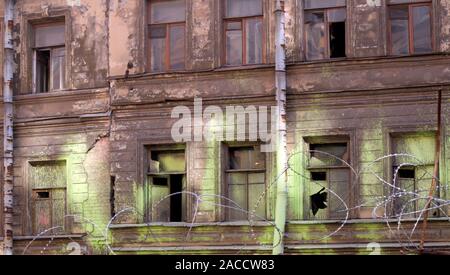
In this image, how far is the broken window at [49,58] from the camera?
17.0m

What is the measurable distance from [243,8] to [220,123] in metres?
2.25

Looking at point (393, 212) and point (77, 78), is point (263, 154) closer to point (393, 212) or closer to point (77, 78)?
point (393, 212)

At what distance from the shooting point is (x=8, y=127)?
55.2 feet

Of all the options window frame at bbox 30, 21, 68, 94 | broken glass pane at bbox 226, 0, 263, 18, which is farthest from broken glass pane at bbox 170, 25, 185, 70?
window frame at bbox 30, 21, 68, 94

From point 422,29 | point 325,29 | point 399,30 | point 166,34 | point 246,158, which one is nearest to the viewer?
point 422,29

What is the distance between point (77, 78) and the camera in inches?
651

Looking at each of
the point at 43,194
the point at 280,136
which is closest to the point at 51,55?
the point at 43,194

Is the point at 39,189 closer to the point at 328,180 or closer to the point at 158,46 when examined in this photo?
the point at 158,46

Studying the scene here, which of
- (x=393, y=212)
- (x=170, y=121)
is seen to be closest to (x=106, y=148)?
(x=170, y=121)

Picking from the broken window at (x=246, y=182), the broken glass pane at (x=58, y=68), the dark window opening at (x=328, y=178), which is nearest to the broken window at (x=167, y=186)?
the broken window at (x=246, y=182)

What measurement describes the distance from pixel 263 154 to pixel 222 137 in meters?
0.83

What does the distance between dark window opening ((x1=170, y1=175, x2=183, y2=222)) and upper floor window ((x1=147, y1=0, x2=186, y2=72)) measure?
218 centimetres

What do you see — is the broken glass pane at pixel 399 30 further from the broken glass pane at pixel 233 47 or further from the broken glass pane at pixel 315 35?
the broken glass pane at pixel 233 47

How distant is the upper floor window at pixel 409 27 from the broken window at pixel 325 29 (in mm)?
880
